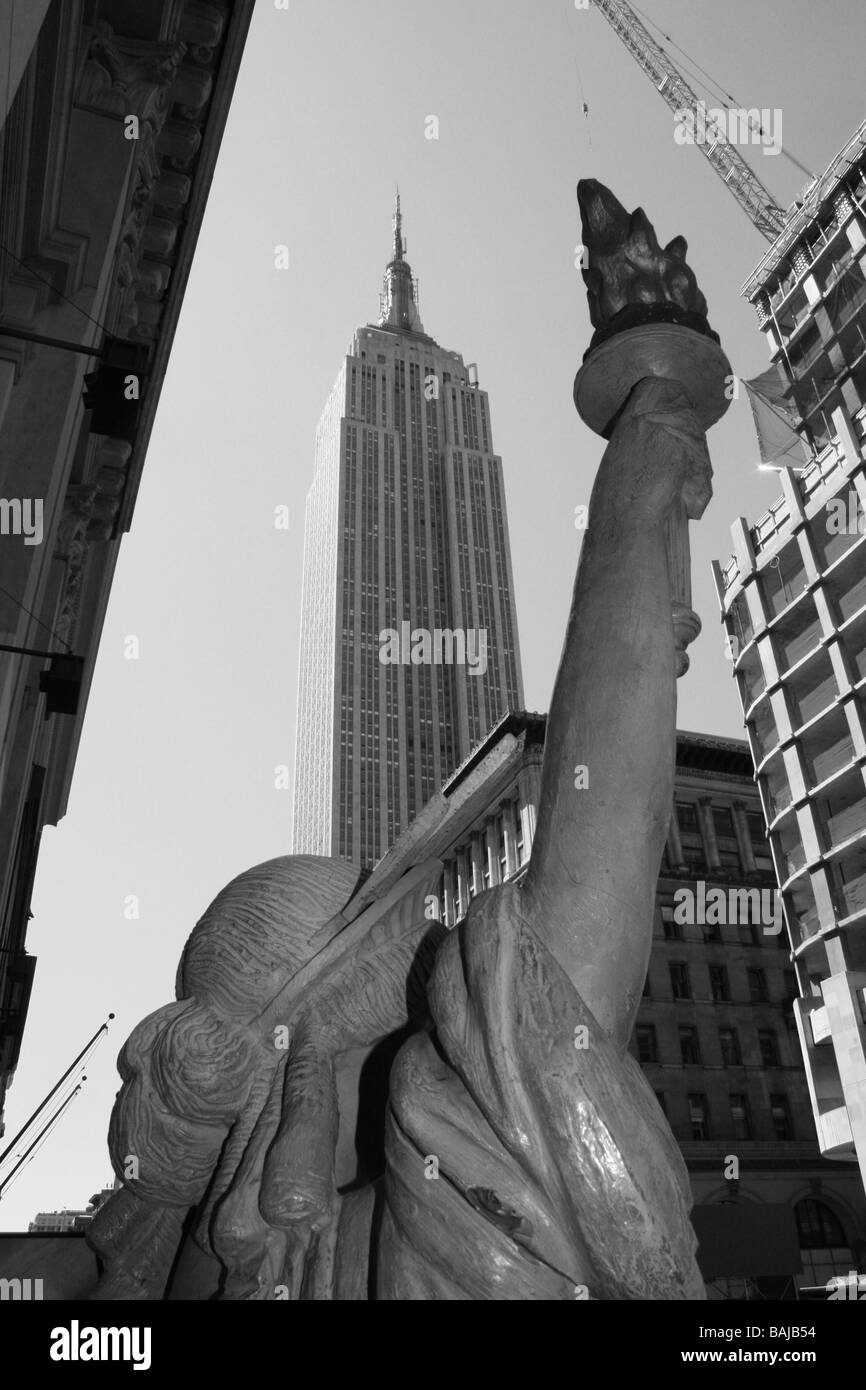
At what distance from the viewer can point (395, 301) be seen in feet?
479

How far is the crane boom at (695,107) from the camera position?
67.0 m

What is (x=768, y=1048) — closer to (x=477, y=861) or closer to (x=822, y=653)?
(x=477, y=861)

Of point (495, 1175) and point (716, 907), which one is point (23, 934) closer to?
point (495, 1175)

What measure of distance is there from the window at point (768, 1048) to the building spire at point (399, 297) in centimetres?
11392

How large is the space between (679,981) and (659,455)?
170 feet

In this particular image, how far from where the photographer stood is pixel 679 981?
5053 centimetres

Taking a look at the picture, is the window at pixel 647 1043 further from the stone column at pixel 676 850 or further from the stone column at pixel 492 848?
the stone column at pixel 492 848

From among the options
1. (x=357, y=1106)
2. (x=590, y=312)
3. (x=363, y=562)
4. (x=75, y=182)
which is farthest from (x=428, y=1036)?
(x=363, y=562)

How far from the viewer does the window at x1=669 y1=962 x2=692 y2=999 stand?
164ft

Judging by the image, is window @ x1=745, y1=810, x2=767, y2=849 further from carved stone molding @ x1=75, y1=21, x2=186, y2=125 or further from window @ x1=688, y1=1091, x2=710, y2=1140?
carved stone molding @ x1=75, y1=21, x2=186, y2=125

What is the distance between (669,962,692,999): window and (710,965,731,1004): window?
151 cm

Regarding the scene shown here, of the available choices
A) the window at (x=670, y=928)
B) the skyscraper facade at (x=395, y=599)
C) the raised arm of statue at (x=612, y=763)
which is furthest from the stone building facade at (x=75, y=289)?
the skyscraper facade at (x=395, y=599)

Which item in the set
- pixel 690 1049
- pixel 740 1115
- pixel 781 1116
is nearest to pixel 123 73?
pixel 690 1049
